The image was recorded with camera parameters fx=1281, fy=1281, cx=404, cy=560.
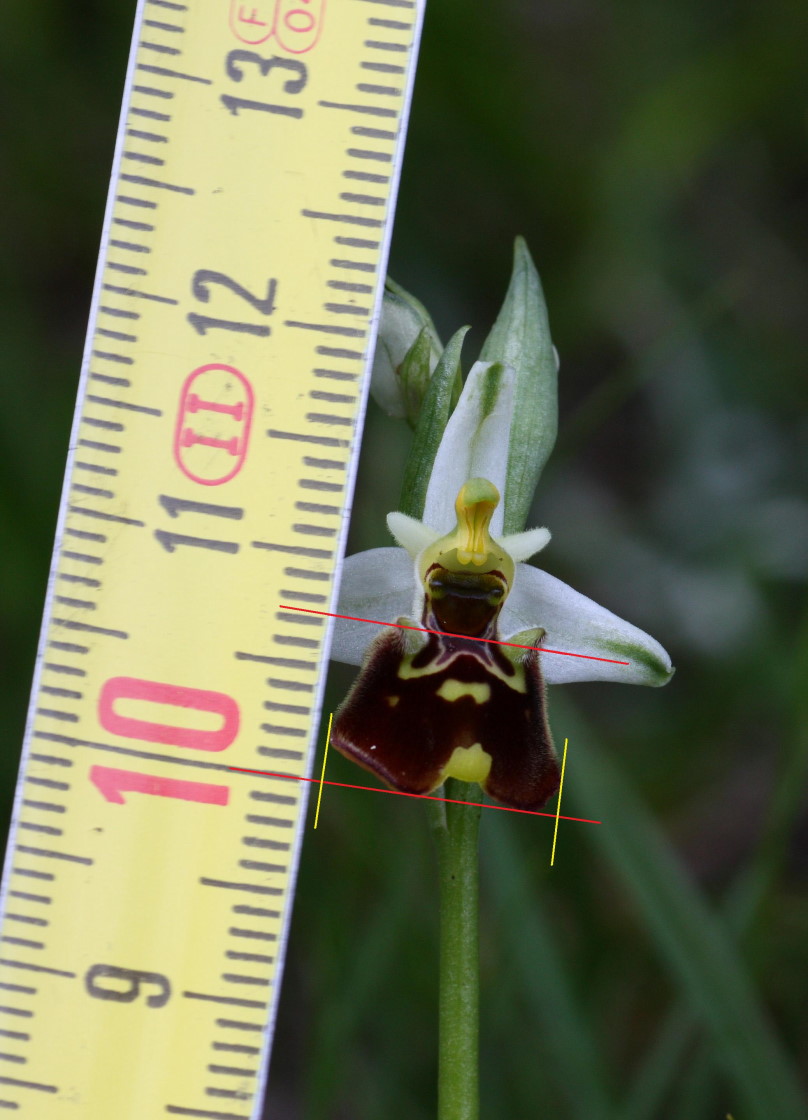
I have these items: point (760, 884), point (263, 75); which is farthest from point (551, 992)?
point (263, 75)

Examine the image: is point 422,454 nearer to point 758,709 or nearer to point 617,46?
point 758,709

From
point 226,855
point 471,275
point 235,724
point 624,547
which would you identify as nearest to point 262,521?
point 235,724

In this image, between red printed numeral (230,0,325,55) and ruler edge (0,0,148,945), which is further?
red printed numeral (230,0,325,55)

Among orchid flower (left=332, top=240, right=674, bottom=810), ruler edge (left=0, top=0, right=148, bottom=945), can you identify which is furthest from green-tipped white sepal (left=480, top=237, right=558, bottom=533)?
ruler edge (left=0, top=0, right=148, bottom=945)

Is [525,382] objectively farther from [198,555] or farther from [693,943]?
[693,943]

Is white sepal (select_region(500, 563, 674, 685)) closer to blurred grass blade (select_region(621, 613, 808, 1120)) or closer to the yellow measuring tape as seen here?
blurred grass blade (select_region(621, 613, 808, 1120))

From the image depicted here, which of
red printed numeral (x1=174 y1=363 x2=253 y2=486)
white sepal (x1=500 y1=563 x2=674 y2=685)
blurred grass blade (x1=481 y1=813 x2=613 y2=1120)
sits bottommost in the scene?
blurred grass blade (x1=481 y1=813 x2=613 y2=1120)

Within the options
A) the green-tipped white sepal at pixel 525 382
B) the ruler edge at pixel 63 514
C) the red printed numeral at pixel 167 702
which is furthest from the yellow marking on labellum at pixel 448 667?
the ruler edge at pixel 63 514
